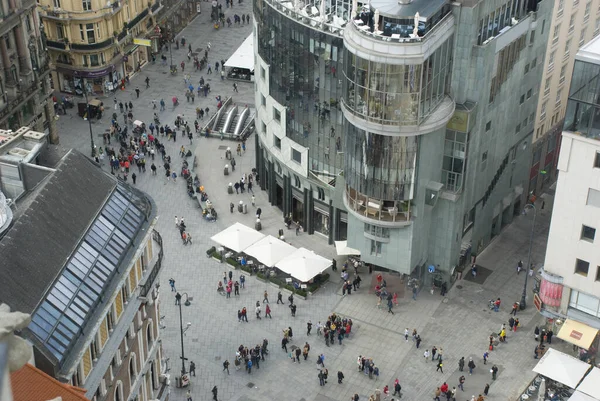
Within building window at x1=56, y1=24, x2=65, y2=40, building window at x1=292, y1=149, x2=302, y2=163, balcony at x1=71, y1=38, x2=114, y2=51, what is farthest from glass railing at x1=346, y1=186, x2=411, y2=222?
building window at x1=56, y1=24, x2=65, y2=40

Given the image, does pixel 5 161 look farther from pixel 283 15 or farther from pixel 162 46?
pixel 162 46

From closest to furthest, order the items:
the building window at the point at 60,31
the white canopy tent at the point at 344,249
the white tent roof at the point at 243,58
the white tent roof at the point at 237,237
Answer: the white canopy tent at the point at 344,249 < the white tent roof at the point at 237,237 < the building window at the point at 60,31 < the white tent roof at the point at 243,58

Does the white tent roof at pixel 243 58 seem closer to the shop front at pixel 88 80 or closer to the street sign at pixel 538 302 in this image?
the shop front at pixel 88 80

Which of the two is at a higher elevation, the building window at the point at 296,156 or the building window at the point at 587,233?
the building window at the point at 587,233

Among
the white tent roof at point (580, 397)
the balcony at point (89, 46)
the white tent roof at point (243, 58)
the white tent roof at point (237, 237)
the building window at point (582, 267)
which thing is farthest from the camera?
the white tent roof at point (243, 58)

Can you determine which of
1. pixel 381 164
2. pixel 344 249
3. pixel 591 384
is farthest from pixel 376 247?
pixel 591 384

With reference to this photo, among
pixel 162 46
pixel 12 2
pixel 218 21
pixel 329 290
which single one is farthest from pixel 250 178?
pixel 218 21

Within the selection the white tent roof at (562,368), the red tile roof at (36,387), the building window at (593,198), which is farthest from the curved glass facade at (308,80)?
the red tile roof at (36,387)
